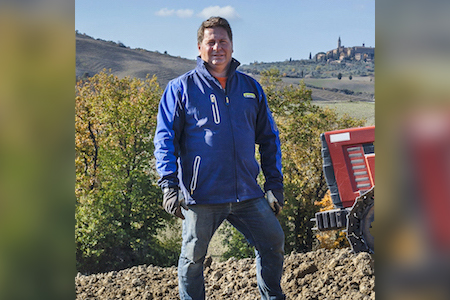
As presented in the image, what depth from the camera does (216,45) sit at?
2947mm

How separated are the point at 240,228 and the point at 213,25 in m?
1.20

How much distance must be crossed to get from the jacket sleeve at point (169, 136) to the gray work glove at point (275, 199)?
617 mm

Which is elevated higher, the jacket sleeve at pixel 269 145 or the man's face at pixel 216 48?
the man's face at pixel 216 48

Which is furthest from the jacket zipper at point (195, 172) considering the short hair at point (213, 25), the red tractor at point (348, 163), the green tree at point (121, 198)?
the green tree at point (121, 198)

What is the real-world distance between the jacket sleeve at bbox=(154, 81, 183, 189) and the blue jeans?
237mm

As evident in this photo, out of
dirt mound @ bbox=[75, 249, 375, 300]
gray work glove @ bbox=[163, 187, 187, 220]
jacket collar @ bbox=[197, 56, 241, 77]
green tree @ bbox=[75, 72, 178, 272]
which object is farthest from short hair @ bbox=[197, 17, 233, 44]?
green tree @ bbox=[75, 72, 178, 272]

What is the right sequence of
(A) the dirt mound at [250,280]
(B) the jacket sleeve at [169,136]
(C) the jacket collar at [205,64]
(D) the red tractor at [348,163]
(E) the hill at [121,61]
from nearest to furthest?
(B) the jacket sleeve at [169,136] → (C) the jacket collar at [205,64] → (A) the dirt mound at [250,280] → (D) the red tractor at [348,163] → (E) the hill at [121,61]

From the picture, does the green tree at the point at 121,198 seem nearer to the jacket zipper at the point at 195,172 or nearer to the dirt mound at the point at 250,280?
the dirt mound at the point at 250,280

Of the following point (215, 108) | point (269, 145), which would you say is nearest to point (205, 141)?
point (215, 108)

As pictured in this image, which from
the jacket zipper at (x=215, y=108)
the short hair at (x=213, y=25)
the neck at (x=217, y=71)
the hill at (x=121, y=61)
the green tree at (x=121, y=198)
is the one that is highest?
the hill at (x=121, y=61)

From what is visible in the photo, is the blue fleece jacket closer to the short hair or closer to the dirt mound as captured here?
the short hair

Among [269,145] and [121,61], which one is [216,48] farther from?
[121,61]

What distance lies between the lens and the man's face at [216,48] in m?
2.95
